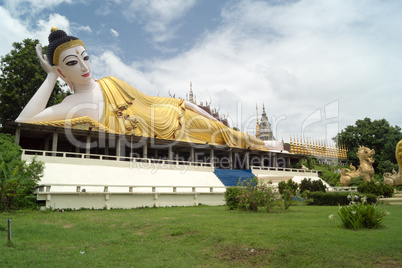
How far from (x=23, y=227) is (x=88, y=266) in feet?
13.5

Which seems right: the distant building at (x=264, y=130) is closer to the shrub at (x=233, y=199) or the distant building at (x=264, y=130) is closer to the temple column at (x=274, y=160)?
the temple column at (x=274, y=160)

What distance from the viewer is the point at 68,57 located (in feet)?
74.3

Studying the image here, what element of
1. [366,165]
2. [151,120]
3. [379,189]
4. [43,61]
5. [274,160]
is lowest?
[379,189]

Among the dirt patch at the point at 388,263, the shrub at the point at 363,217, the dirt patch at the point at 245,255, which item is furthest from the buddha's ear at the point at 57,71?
the dirt patch at the point at 388,263

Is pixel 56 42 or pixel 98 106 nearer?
pixel 56 42

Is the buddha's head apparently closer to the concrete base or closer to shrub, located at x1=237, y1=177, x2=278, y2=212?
the concrete base

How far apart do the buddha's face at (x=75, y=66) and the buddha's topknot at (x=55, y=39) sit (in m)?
0.69

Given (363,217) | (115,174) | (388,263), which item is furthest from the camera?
(115,174)

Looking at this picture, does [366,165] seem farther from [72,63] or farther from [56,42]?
[56,42]

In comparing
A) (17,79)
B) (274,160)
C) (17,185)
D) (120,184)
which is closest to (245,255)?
(17,185)

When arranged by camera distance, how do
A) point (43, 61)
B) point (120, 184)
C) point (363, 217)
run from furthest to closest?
point (43, 61) < point (120, 184) < point (363, 217)

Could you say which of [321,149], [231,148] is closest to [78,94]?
[231,148]

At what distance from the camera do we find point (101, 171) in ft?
63.8

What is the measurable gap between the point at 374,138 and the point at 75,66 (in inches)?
1705
